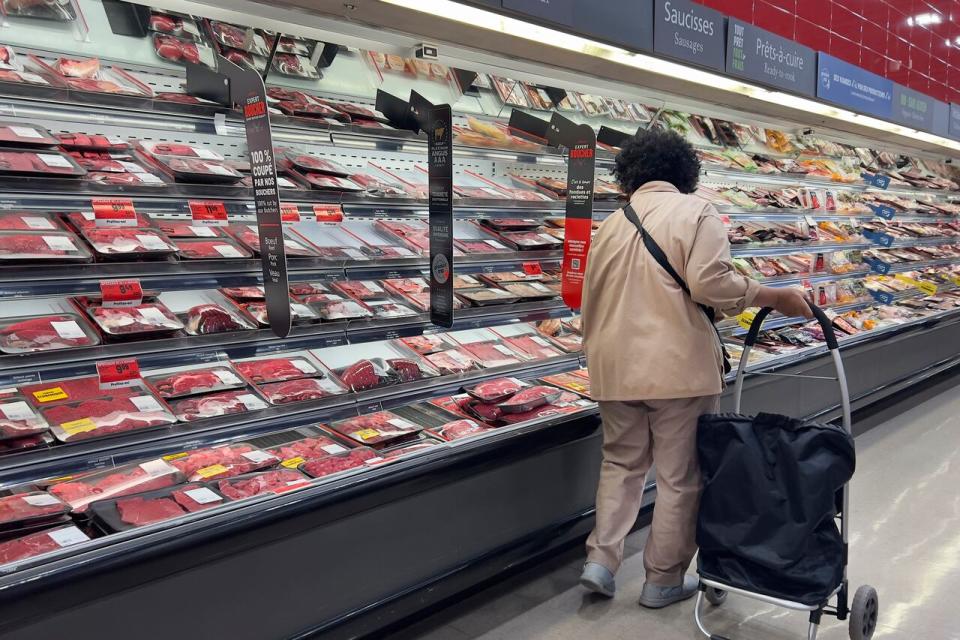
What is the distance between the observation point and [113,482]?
2480mm

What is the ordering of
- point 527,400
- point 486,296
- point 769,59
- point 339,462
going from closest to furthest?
point 339,462 < point 527,400 < point 486,296 < point 769,59

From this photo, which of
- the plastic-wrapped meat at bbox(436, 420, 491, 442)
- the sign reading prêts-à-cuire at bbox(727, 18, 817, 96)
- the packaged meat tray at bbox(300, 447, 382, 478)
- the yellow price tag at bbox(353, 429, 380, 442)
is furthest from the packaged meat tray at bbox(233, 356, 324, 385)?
the sign reading prêts-à-cuire at bbox(727, 18, 817, 96)

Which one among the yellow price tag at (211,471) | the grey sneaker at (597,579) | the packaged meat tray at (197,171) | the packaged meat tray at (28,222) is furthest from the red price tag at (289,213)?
the grey sneaker at (597,579)

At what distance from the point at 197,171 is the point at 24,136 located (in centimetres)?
57

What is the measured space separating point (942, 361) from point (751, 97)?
404 cm

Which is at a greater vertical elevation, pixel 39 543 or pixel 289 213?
pixel 289 213

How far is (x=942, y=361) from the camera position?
7703 mm

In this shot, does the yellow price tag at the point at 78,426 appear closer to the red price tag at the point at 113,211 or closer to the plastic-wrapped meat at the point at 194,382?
the plastic-wrapped meat at the point at 194,382

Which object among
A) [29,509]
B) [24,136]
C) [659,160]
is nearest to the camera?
[29,509]

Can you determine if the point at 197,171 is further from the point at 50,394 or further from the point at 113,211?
the point at 50,394

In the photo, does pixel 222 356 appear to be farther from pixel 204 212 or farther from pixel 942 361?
pixel 942 361

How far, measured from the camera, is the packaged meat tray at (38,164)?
2.41 metres

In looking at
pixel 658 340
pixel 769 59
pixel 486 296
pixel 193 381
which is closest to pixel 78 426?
pixel 193 381

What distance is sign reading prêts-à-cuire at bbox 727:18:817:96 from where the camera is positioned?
4875mm
